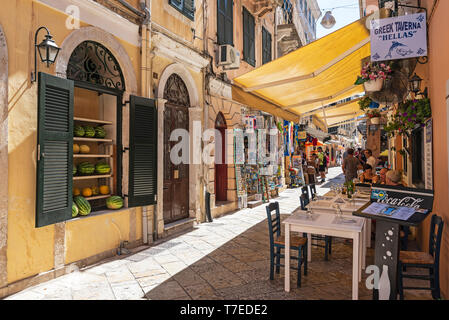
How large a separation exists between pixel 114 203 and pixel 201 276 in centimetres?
218

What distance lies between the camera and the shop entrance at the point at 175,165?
7090mm

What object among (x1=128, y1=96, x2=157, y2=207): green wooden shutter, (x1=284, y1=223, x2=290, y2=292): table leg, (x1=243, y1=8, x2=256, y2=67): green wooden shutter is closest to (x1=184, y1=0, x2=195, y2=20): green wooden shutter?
(x1=128, y1=96, x2=157, y2=207): green wooden shutter

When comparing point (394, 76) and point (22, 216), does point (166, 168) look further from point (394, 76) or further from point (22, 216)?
point (394, 76)

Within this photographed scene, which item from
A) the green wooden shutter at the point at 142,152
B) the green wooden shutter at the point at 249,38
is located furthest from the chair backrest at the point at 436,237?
the green wooden shutter at the point at 249,38

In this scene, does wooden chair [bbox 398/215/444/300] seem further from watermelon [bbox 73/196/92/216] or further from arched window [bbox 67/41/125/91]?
arched window [bbox 67/41/125/91]

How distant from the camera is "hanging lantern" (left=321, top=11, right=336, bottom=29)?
11.2 metres

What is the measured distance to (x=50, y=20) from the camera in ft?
14.4

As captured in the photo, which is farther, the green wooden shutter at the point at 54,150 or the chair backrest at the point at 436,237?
the green wooden shutter at the point at 54,150

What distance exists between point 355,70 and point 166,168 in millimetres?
5185

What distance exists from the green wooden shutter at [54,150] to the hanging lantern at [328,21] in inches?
386

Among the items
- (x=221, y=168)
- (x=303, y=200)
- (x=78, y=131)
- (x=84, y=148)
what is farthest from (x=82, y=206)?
(x=221, y=168)

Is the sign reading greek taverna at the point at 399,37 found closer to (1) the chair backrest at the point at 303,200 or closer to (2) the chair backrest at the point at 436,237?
(2) the chair backrest at the point at 436,237

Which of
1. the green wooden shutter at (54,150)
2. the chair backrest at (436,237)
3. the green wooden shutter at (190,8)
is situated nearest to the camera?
the chair backrest at (436,237)
